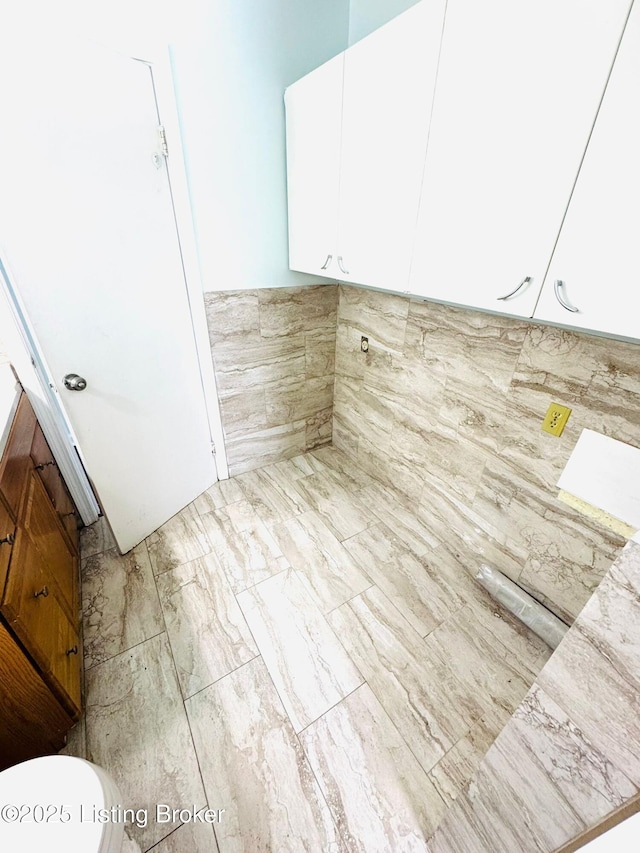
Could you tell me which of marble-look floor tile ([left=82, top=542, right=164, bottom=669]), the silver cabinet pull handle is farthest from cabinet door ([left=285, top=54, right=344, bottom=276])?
marble-look floor tile ([left=82, top=542, right=164, bottom=669])

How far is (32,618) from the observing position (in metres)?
0.95

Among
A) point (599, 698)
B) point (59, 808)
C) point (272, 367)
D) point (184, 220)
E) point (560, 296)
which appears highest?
point (184, 220)

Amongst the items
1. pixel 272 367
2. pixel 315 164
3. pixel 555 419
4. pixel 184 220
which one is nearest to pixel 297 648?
pixel 555 419

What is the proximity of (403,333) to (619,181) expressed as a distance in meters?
1.09

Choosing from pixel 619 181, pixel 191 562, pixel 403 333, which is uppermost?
pixel 619 181

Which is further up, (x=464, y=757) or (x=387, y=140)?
(x=387, y=140)

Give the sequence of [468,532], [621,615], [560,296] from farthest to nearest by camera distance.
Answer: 1. [468,532]
2. [560,296]
3. [621,615]

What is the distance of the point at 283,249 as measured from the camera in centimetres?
186

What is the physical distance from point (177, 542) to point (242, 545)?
13.8 inches

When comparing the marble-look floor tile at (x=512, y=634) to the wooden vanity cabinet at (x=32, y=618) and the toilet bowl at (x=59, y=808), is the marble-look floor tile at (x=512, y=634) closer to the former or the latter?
the toilet bowl at (x=59, y=808)

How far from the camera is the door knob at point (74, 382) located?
4.35 feet

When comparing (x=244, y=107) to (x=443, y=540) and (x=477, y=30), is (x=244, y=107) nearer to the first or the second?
(x=477, y=30)

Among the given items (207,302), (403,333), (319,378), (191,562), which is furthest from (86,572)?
(403,333)

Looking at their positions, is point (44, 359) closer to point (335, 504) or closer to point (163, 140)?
point (163, 140)
